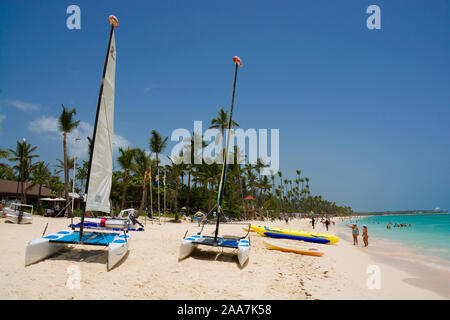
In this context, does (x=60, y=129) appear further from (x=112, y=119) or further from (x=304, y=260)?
(x=304, y=260)

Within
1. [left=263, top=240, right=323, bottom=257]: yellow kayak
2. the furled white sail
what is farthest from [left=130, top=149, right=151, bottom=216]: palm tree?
the furled white sail

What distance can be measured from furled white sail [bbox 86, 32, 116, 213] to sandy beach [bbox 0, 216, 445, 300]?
183 cm

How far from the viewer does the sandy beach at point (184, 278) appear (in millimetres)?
5484

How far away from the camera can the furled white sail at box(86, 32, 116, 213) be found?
7852 millimetres

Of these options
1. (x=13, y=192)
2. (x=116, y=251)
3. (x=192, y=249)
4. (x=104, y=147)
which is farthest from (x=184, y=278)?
(x=13, y=192)

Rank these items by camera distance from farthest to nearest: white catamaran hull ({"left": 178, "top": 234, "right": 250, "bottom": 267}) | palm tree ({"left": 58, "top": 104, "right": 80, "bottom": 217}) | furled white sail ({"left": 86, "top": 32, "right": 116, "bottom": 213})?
palm tree ({"left": 58, "top": 104, "right": 80, "bottom": 217}) → white catamaran hull ({"left": 178, "top": 234, "right": 250, "bottom": 267}) → furled white sail ({"left": 86, "top": 32, "right": 116, "bottom": 213})

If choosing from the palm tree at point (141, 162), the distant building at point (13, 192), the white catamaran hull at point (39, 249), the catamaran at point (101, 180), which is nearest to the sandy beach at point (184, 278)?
the white catamaran hull at point (39, 249)

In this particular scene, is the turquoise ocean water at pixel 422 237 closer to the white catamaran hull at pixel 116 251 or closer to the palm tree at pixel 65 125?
the white catamaran hull at pixel 116 251

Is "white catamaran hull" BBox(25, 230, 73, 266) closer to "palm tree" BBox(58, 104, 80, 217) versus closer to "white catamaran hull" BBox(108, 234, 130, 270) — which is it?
"white catamaran hull" BBox(108, 234, 130, 270)

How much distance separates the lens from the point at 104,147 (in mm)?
8422

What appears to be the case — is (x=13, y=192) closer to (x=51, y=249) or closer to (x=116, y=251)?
(x=51, y=249)
